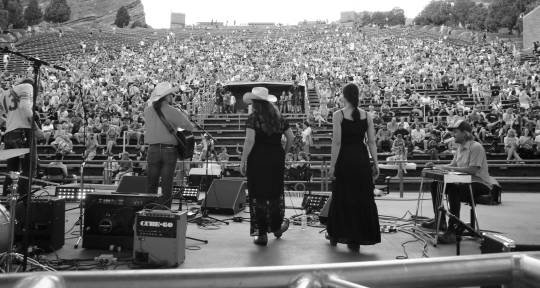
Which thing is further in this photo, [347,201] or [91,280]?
[347,201]

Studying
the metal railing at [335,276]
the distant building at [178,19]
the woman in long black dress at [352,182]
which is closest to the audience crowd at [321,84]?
the woman in long black dress at [352,182]

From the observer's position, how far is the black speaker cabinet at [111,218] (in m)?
4.57

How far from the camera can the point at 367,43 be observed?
37000 millimetres

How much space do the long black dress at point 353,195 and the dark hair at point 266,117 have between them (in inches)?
29.6

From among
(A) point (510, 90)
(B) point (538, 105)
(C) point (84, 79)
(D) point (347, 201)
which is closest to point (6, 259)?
Result: (D) point (347, 201)

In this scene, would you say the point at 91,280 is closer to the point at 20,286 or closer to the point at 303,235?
the point at 20,286

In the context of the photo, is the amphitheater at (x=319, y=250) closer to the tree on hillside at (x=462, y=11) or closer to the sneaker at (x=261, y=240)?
the sneaker at (x=261, y=240)

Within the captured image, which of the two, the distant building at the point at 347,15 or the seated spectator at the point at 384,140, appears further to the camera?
the distant building at the point at 347,15

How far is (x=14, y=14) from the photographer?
176 feet

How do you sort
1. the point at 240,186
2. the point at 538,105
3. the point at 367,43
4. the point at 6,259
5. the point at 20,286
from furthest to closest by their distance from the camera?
the point at 367,43 → the point at 538,105 → the point at 240,186 → the point at 6,259 → the point at 20,286

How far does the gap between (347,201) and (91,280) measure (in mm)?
3940

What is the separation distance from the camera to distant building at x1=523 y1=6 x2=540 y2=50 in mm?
37062

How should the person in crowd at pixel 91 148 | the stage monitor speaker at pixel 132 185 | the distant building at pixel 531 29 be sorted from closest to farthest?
the stage monitor speaker at pixel 132 185, the person in crowd at pixel 91 148, the distant building at pixel 531 29

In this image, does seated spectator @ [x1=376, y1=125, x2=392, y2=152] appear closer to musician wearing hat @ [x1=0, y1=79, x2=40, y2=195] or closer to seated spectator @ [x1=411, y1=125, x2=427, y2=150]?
seated spectator @ [x1=411, y1=125, x2=427, y2=150]
